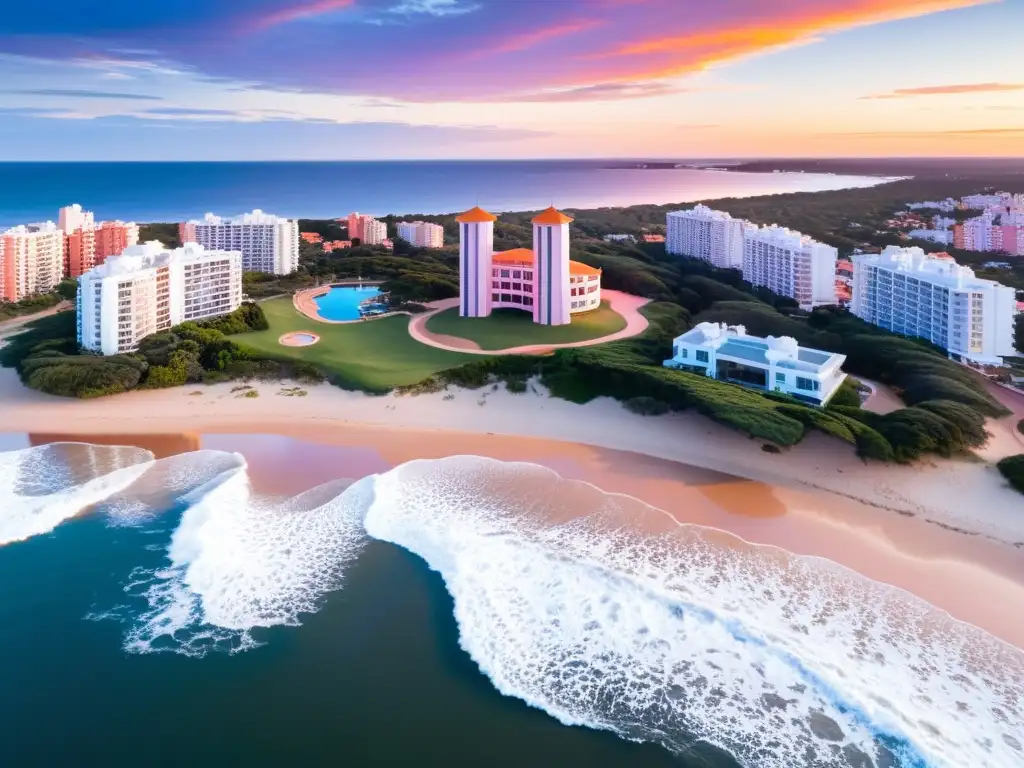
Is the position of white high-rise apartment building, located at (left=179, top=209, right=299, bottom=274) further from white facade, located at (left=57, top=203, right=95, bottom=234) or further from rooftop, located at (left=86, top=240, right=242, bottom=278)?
rooftop, located at (left=86, top=240, right=242, bottom=278)

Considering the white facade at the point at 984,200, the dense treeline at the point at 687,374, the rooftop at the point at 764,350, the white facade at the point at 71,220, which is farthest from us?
the white facade at the point at 984,200

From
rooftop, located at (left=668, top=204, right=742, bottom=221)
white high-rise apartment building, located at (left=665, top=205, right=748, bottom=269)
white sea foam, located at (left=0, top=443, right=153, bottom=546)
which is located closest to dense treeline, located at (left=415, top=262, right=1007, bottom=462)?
white sea foam, located at (left=0, top=443, right=153, bottom=546)

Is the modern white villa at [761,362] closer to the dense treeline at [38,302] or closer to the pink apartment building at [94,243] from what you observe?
the dense treeline at [38,302]

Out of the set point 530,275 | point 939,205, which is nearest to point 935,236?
point 939,205

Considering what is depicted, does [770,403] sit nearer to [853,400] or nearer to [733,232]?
[853,400]

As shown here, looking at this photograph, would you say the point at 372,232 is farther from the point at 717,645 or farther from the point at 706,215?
the point at 717,645

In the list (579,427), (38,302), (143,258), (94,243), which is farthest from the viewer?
(94,243)

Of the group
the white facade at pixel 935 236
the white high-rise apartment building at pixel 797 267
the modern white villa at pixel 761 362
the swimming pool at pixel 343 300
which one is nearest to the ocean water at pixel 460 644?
the modern white villa at pixel 761 362
